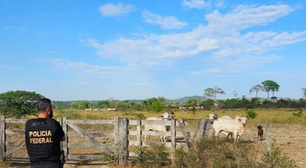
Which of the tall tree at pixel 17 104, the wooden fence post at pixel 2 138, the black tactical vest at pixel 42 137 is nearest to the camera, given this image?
the black tactical vest at pixel 42 137

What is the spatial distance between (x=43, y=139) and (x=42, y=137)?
3 cm

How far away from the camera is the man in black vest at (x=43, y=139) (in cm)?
500

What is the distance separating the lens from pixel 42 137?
500cm

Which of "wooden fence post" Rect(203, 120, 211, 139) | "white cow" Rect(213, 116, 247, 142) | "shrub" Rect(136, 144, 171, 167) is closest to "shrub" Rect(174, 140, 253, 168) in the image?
"shrub" Rect(136, 144, 171, 167)

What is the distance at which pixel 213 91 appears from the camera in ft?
419

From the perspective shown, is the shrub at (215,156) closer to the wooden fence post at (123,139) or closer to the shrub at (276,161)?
the shrub at (276,161)

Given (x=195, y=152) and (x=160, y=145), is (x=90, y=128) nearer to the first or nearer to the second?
(x=160, y=145)

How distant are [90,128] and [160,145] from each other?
1519cm

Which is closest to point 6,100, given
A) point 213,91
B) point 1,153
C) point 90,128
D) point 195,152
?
point 90,128

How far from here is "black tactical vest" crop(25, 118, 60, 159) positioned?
16.4 feet

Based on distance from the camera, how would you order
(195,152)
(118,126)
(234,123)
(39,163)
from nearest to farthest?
(39,163)
(195,152)
(118,126)
(234,123)

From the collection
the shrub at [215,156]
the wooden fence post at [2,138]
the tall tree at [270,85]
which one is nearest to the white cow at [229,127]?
the shrub at [215,156]

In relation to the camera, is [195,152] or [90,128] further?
[90,128]

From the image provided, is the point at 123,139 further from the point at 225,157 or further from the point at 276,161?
the point at 276,161
